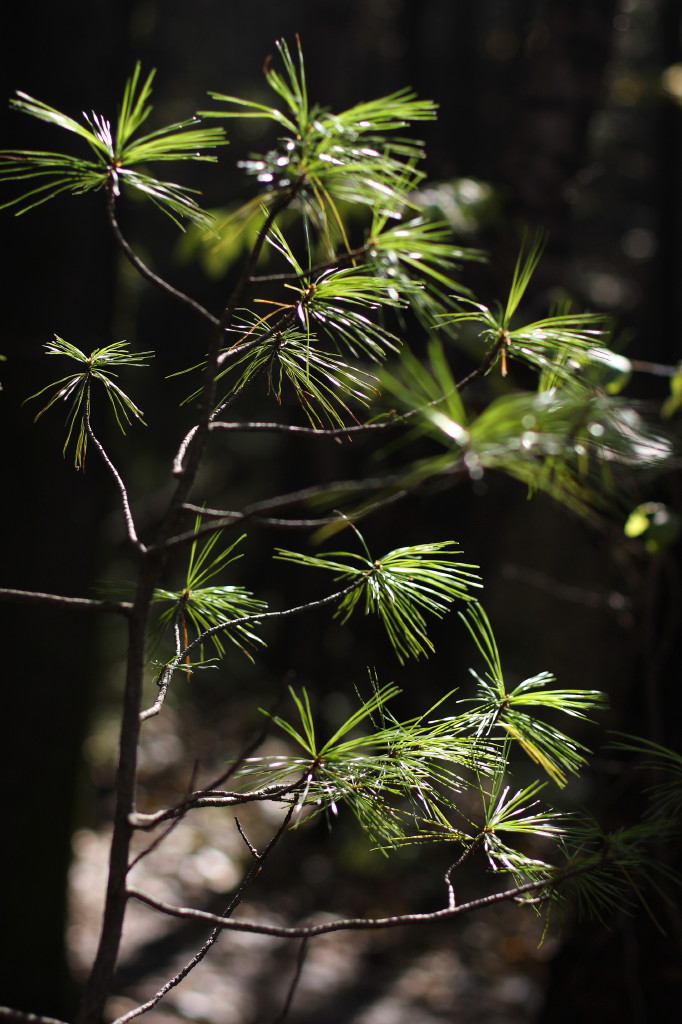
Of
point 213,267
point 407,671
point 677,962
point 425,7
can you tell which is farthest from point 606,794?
point 425,7

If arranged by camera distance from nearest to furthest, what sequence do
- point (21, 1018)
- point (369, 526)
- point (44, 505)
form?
point (21, 1018) → point (44, 505) → point (369, 526)

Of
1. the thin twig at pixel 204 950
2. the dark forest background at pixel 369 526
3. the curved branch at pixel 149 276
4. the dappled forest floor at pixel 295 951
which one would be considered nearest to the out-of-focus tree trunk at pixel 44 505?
the dark forest background at pixel 369 526

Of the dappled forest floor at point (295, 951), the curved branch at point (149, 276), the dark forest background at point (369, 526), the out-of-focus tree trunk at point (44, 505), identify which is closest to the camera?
the curved branch at point (149, 276)

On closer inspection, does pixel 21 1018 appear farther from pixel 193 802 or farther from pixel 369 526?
pixel 369 526

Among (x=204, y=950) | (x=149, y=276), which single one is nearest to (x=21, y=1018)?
(x=204, y=950)

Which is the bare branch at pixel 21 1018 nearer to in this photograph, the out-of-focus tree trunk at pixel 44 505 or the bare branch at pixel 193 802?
the bare branch at pixel 193 802

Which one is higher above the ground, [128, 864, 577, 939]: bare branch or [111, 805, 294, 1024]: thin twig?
[128, 864, 577, 939]: bare branch

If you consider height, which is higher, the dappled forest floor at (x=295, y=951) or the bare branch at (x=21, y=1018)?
the bare branch at (x=21, y=1018)

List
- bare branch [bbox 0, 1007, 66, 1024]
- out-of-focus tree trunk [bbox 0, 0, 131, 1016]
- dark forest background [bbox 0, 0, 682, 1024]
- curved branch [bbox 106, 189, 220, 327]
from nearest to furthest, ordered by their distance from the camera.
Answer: bare branch [bbox 0, 1007, 66, 1024], curved branch [bbox 106, 189, 220, 327], dark forest background [bbox 0, 0, 682, 1024], out-of-focus tree trunk [bbox 0, 0, 131, 1016]

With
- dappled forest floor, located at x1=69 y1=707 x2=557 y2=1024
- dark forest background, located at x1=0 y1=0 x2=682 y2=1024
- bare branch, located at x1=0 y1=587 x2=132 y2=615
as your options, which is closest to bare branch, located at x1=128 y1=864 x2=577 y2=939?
bare branch, located at x1=0 y1=587 x2=132 y2=615

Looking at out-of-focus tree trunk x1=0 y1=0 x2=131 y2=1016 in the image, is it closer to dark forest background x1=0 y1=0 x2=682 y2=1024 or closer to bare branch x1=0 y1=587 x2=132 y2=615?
dark forest background x1=0 y1=0 x2=682 y2=1024

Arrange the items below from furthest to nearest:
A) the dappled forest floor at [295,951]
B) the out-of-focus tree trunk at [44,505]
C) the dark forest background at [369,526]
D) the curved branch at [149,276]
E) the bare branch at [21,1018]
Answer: the dappled forest floor at [295,951] < the out-of-focus tree trunk at [44,505] < the dark forest background at [369,526] < the curved branch at [149,276] < the bare branch at [21,1018]

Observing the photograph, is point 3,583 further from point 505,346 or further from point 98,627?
point 505,346

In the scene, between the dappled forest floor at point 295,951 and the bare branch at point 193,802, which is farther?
the dappled forest floor at point 295,951
